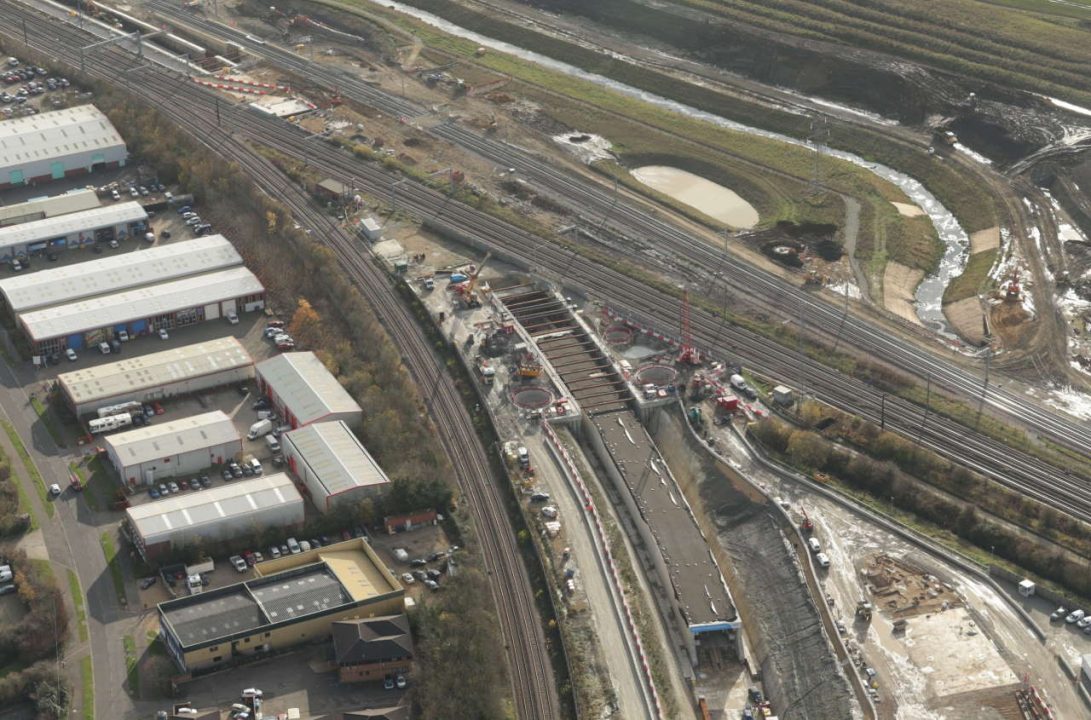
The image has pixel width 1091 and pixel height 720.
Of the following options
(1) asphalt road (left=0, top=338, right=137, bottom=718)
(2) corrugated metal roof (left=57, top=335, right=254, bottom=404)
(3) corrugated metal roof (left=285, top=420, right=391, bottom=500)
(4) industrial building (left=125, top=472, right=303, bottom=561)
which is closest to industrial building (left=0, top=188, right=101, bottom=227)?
(1) asphalt road (left=0, top=338, right=137, bottom=718)

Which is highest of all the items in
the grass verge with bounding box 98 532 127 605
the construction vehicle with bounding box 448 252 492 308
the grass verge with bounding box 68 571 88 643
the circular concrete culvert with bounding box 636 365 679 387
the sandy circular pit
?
the sandy circular pit

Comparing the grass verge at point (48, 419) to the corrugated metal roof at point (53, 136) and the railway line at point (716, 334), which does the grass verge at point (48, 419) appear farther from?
the railway line at point (716, 334)

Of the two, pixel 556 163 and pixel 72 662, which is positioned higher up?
pixel 556 163

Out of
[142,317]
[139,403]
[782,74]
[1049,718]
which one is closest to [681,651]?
[1049,718]

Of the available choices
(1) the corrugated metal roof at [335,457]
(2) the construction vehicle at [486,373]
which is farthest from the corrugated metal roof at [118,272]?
(1) the corrugated metal roof at [335,457]

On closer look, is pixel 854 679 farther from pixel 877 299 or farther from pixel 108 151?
pixel 108 151

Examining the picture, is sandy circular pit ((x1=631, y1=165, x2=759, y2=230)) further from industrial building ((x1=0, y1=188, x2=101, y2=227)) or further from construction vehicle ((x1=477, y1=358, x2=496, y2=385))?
industrial building ((x1=0, y1=188, x2=101, y2=227))
